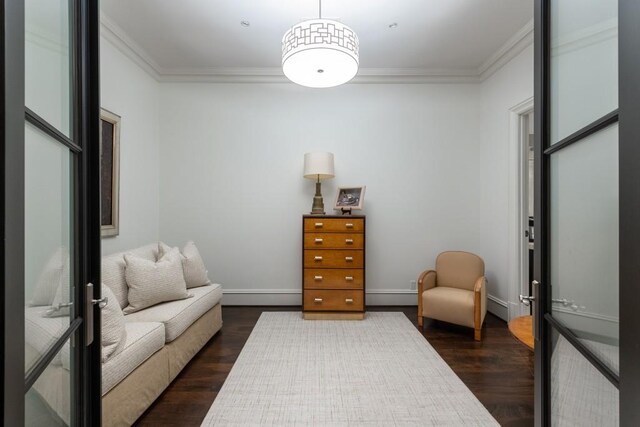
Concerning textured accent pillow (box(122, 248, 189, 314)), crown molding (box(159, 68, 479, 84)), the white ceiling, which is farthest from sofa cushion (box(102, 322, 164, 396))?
crown molding (box(159, 68, 479, 84))

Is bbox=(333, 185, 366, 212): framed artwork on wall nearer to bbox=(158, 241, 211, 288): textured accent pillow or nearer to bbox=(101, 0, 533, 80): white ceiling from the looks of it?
bbox=(101, 0, 533, 80): white ceiling

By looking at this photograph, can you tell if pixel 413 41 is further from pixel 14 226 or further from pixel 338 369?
pixel 14 226

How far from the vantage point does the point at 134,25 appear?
301 centimetres

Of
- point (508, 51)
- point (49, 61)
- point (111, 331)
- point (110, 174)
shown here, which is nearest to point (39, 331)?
point (49, 61)

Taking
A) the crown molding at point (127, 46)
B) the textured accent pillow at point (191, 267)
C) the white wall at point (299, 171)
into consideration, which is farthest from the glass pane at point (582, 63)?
the crown molding at point (127, 46)

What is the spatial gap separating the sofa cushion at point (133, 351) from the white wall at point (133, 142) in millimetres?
1156

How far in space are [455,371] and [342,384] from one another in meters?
0.86

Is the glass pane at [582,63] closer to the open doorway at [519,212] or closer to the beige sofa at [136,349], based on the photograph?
the beige sofa at [136,349]

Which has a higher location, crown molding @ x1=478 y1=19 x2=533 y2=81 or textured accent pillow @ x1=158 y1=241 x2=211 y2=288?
crown molding @ x1=478 y1=19 x2=533 y2=81

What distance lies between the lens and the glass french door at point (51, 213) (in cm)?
58

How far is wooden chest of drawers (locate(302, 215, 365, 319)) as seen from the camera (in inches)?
138

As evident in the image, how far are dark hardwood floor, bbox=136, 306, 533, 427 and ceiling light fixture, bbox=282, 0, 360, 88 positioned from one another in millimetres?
2275

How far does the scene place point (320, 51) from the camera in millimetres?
2205

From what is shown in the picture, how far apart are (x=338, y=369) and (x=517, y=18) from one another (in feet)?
10.8
